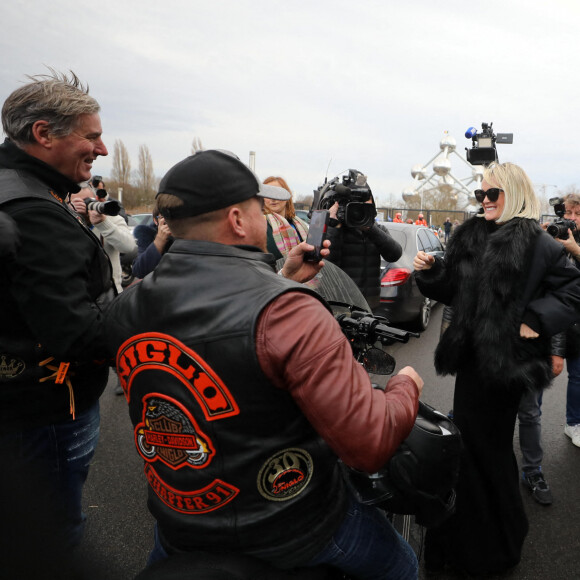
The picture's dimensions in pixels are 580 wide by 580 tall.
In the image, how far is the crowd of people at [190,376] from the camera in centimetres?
103

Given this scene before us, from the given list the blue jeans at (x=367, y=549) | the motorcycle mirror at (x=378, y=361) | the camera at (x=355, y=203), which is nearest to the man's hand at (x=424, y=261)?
the camera at (x=355, y=203)

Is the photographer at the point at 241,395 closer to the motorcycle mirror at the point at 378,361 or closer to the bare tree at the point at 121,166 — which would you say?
the motorcycle mirror at the point at 378,361

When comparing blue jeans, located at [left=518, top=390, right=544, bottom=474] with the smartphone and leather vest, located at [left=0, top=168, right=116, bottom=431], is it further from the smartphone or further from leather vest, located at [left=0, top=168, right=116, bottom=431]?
leather vest, located at [left=0, top=168, right=116, bottom=431]

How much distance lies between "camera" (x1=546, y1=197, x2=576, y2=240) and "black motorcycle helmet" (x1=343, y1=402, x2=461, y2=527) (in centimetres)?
219

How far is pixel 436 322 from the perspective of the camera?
8.02 m

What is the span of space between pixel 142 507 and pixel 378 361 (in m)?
2.21

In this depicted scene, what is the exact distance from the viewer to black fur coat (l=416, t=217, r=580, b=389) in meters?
2.21

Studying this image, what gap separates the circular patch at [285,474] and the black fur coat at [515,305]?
1415 mm

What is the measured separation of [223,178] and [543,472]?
10.8 feet

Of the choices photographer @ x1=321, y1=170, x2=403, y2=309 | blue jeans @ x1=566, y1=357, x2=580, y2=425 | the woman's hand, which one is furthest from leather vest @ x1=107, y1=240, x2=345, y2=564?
blue jeans @ x1=566, y1=357, x2=580, y2=425

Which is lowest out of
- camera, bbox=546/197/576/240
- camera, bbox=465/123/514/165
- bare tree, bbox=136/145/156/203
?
bare tree, bbox=136/145/156/203

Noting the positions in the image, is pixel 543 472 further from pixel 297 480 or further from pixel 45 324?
pixel 45 324

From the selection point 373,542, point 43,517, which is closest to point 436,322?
point 373,542

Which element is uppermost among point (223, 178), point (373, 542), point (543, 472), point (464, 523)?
point (223, 178)
